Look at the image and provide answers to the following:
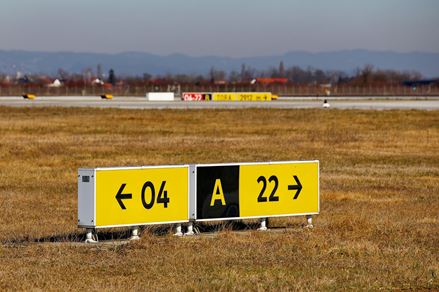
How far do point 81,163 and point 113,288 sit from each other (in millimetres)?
24011

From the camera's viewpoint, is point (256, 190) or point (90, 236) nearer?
point (90, 236)

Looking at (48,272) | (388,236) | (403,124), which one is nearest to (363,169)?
(388,236)

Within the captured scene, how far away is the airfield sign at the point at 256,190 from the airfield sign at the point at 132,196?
41 cm

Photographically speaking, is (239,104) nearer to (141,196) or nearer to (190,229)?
(190,229)

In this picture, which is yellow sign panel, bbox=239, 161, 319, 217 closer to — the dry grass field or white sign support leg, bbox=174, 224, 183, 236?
the dry grass field

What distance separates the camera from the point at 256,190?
18188mm

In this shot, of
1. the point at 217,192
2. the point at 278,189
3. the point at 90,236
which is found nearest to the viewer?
the point at 90,236

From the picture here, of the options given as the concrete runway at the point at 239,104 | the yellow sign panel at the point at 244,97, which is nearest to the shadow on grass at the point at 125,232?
the concrete runway at the point at 239,104

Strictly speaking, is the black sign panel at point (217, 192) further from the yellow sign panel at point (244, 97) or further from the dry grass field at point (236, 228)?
the yellow sign panel at point (244, 97)

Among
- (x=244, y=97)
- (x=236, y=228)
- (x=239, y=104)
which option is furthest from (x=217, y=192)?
(x=244, y=97)

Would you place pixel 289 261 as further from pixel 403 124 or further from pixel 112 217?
pixel 403 124

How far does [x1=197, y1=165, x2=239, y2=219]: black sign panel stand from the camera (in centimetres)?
1756

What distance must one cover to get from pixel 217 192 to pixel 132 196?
177 cm

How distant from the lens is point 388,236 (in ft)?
57.3
